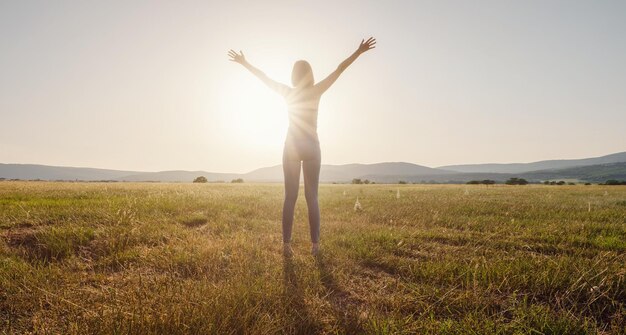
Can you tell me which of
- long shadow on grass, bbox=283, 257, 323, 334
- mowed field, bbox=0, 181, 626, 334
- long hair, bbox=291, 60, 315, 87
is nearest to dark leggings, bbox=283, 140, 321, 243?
mowed field, bbox=0, 181, 626, 334

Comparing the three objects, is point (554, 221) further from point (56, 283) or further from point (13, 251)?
point (13, 251)

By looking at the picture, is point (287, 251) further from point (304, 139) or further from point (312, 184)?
point (304, 139)

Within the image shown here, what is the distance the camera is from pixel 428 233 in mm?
6340

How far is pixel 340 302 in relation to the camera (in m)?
3.22

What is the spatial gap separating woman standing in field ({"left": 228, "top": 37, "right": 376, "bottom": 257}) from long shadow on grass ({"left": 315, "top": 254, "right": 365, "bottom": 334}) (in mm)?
810

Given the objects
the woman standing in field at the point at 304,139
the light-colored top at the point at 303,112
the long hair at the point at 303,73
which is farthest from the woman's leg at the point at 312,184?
the long hair at the point at 303,73

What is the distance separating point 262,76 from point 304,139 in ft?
4.90

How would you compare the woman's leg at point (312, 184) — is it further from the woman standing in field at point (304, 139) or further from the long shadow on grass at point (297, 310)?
the long shadow on grass at point (297, 310)

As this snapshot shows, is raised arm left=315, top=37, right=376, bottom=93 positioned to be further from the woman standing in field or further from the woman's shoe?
the woman's shoe

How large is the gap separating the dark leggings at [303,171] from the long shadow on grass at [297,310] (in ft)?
4.39

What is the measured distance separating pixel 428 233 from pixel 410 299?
355 centimetres

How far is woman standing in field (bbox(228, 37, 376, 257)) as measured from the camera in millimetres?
4977

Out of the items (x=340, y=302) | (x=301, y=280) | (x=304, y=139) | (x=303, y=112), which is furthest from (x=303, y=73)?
(x=340, y=302)

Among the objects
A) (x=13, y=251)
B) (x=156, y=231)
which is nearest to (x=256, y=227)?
(x=156, y=231)
